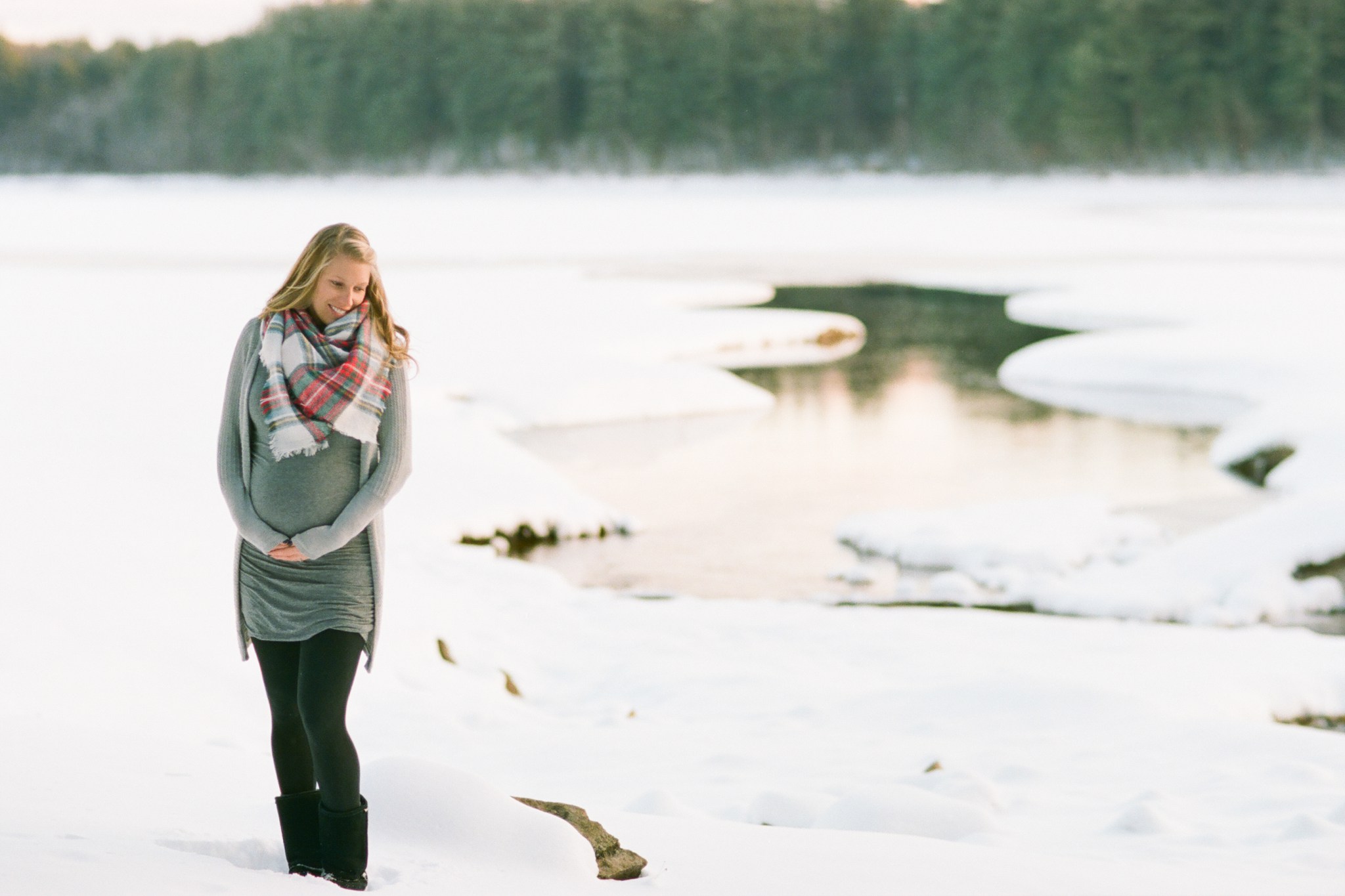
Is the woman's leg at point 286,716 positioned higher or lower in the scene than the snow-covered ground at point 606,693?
higher

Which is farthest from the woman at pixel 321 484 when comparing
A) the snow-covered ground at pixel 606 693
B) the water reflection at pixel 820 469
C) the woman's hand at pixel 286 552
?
the water reflection at pixel 820 469

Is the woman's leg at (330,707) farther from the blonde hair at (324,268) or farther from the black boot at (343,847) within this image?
the blonde hair at (324,268)

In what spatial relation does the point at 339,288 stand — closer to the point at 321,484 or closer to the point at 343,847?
the point at 321,484

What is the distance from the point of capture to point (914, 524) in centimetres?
1078

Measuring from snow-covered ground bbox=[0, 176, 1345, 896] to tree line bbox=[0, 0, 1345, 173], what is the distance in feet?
180

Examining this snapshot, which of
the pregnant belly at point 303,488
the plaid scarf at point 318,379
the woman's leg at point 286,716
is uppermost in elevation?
the plaid scarf at point 318,379

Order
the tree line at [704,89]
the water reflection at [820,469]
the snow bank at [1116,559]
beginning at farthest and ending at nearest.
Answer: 1. the tree line at [704,89]
2. the water reflection at [820,469]
3. the snow bank at [1116,559]

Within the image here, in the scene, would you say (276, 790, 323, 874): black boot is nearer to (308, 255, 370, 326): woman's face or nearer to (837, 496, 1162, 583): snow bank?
(308, 255, 370, 326): woman's face

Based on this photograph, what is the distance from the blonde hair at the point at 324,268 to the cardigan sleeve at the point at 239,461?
0.09 metres

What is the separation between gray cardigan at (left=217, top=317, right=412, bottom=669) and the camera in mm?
2992

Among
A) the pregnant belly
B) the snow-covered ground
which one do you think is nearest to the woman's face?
the pregnant belly

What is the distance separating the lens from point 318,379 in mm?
2969

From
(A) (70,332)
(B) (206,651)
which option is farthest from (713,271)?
(B) (206,651)

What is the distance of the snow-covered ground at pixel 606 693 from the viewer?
11.4 ft
